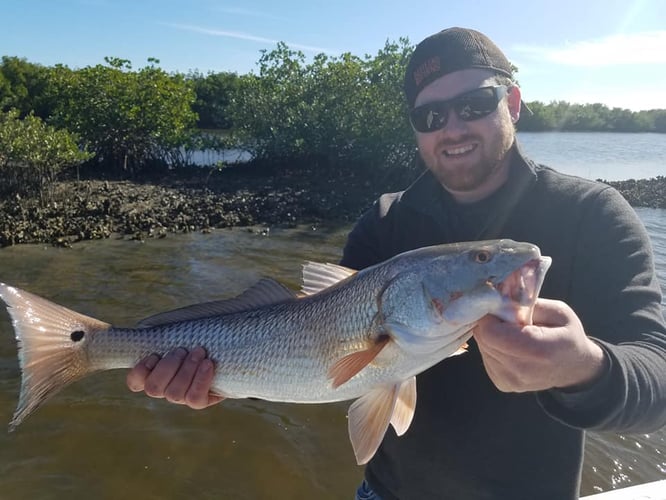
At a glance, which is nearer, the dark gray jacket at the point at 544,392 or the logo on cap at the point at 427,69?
the dark gray jacket at the point at 544,392

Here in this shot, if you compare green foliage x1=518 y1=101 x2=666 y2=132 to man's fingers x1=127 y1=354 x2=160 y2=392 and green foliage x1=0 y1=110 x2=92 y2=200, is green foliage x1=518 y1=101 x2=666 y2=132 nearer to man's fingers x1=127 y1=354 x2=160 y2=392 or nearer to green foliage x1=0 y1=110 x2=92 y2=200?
green foliage x1=0 y1=110 x2=92 y2=200

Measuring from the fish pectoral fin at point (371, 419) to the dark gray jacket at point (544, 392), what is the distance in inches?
13.3

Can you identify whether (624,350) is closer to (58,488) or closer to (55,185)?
(58,488)

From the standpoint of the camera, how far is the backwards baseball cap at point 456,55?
2.69m

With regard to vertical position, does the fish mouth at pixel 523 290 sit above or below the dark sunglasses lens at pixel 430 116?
below

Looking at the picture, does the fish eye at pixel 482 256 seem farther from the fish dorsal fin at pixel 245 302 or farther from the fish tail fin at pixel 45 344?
the fish tail fin at pixel 45 344

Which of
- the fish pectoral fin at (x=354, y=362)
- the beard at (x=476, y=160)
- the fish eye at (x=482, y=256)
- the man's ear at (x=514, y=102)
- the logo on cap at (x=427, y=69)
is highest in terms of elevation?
the logo on cap at (x=427, y=69)

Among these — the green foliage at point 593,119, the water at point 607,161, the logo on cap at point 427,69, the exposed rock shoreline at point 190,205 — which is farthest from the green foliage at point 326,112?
the green foliage at point 593,119

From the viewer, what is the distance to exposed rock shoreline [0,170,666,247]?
42.2 ft

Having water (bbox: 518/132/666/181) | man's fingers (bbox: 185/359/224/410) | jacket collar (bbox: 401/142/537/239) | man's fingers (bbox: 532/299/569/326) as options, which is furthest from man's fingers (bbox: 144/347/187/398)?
water (bbox: 518/132/666/181)

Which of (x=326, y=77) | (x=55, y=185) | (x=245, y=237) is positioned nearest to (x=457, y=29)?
(x=245, y=237)

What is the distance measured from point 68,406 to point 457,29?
5.67 metres

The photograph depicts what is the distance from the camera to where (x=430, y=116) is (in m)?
2.74

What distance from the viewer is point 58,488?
4.66 metres
